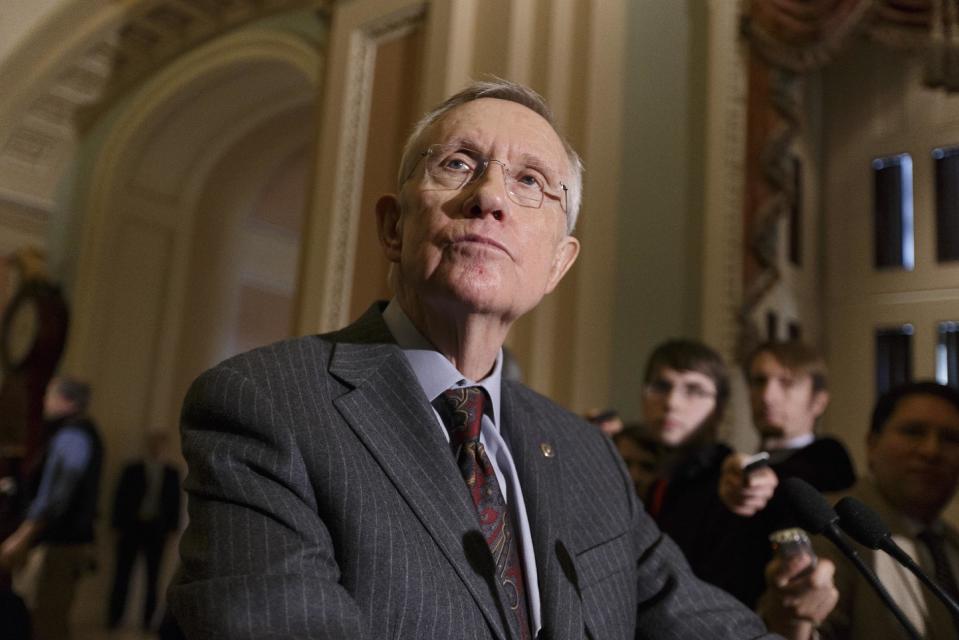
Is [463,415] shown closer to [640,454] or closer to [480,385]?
[480,385]

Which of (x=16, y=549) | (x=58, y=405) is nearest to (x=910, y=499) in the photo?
(x=16, y=549)

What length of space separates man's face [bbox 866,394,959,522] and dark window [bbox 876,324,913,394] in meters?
1.58

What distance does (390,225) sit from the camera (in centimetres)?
150

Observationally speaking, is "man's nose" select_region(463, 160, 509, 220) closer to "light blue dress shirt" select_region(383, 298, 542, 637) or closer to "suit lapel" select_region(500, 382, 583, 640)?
"light blue dress shirt" select_region(383, 298, 542, 637)

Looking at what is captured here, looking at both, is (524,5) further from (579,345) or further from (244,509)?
(244,509)

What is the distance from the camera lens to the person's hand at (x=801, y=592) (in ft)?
4.86

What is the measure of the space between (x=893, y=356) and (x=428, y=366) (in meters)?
2.85

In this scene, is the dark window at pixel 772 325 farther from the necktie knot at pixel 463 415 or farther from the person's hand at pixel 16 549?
the person's hand at pixel 16 549

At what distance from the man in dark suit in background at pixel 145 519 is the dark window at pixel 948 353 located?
5.76 meters

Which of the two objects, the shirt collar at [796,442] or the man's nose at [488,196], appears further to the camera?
the shirt collar at [796,442]

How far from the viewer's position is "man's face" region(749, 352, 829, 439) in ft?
8.02

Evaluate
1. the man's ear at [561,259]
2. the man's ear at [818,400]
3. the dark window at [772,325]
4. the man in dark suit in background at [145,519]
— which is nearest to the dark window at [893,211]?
the dark window at [772,325]

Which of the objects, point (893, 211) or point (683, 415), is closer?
point (683, 415)

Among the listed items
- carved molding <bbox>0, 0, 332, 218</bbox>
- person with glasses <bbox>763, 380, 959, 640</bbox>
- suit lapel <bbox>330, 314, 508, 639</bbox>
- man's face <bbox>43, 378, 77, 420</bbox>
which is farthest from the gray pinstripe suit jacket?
carved molding <bbox>0, 0, 332, 218</bbox>
